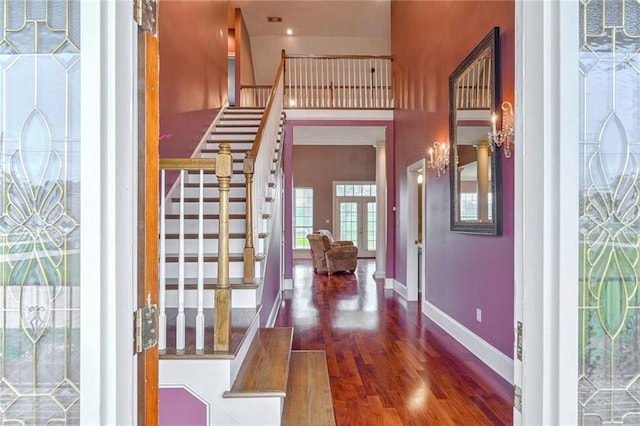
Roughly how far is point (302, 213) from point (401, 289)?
6.50 meters

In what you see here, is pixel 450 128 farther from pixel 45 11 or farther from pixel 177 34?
pixel 45 11

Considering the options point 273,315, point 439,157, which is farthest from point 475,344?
point 273,315

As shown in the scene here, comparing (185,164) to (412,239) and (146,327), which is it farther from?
(412,239)

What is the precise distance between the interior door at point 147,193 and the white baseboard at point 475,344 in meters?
2.76

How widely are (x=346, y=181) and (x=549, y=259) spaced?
38.4ft

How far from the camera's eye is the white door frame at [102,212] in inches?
33.4

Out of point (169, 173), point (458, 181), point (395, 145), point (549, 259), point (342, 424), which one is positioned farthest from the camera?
point (395, 145)

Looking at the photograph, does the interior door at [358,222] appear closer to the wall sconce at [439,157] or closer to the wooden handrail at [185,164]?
the wall sconce at [439,157]

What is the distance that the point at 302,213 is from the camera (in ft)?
41.0

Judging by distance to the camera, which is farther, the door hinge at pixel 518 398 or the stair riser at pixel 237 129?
the stair riser at pixel 237 129

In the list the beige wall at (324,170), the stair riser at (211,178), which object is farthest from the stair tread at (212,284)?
the beige wall at (324,170)

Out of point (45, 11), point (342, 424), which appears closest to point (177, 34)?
point (45, 11)

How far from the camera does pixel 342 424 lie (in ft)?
7.66

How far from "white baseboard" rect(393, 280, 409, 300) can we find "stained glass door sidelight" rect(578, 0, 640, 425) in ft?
17.3
